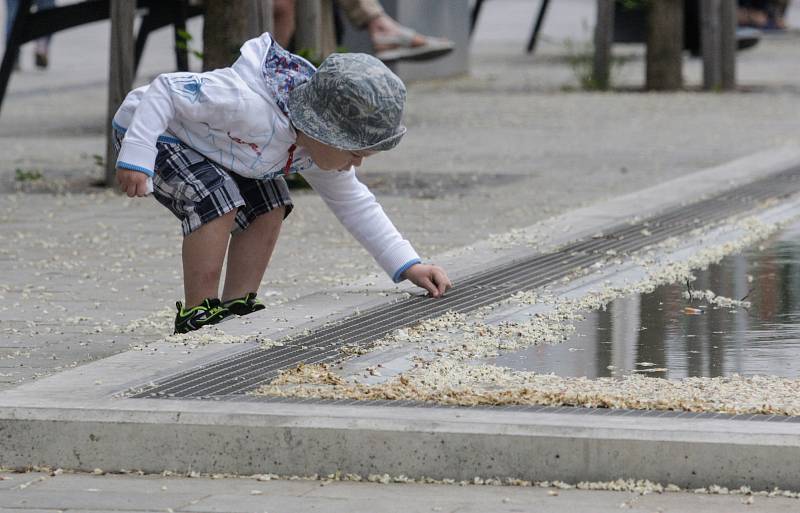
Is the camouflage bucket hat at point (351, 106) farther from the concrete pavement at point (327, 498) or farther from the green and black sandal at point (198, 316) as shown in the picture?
the concrete pavement at point (327, 498)

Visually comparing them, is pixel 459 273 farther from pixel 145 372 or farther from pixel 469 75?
pixel 469 75

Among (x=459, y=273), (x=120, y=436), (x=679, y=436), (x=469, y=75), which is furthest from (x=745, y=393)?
(x=469, y=75)

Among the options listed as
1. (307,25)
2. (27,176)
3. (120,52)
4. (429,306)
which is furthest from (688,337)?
(27,176)

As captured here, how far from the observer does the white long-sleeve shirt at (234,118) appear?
4.85m

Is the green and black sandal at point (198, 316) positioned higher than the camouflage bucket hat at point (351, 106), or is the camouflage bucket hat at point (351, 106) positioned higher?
the camouflage bucket hat at point (351, 106)

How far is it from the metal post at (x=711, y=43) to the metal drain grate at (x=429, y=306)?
26.9 ft

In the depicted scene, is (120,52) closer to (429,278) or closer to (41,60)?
(429,278)

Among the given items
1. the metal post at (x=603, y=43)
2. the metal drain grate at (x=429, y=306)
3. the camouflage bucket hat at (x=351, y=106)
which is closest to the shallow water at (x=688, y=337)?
the metal drain grate at (x=429, y=306)

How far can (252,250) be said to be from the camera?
5293 mm

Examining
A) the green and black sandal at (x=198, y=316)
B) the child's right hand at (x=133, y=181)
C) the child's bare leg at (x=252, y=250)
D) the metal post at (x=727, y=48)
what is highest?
the child's right hand at (x=133, y=181)

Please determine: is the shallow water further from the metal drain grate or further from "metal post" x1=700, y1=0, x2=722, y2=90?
"metal post" x1=700, y1=0, x2=722, y2=90

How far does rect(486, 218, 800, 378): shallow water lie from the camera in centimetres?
454

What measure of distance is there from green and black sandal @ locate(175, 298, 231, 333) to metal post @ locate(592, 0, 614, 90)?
11574 mm

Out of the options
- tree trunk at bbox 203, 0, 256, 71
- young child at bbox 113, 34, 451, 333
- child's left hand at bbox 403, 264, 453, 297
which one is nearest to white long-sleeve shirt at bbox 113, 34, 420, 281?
young child at bbox 113, 34, 451, 333
